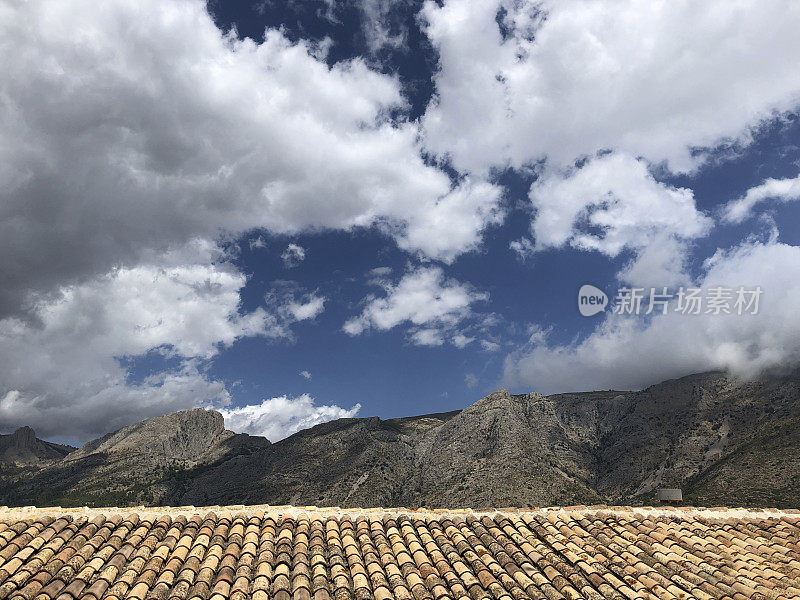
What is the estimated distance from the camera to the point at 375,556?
10758mm

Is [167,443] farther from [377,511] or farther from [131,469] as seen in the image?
[377,511]

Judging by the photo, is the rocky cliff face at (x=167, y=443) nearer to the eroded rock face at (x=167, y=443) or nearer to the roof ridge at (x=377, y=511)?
the eroded rock face at (x=167, y=443)

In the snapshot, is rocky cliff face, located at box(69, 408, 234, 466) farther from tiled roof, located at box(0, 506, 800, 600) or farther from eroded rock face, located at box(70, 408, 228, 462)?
tiled roof, located at box(0, 506, 800, 600)

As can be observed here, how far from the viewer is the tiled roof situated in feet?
30.5

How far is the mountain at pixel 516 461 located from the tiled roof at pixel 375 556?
72.1 meters

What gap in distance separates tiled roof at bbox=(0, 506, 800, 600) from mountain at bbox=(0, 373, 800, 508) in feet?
237

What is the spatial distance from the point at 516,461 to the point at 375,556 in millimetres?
93722

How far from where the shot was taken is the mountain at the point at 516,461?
88.2 m

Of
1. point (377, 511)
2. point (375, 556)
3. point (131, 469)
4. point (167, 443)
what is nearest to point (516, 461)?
point (377, 511)

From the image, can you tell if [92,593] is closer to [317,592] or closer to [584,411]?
[317,592]

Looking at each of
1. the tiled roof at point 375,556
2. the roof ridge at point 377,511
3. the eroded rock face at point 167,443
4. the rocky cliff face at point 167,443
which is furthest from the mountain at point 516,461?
the tiled roof at point 375,556

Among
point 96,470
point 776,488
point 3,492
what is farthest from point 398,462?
point 3,492

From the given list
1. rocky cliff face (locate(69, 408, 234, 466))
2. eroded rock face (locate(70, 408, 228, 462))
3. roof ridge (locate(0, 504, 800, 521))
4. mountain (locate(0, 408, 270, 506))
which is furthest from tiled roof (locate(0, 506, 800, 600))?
eroded rock face (locate(70, 408, 228, 462))

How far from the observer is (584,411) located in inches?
6211
